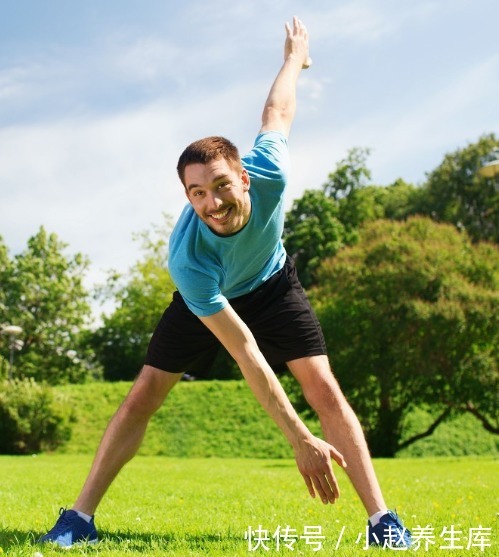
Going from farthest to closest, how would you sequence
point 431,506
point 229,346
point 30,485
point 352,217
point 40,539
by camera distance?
point 352,217 → point 30,485 → point 431,506 → point 40,539 → point 229,346

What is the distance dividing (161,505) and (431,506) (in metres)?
2.14

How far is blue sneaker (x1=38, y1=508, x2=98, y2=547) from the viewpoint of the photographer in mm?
4191

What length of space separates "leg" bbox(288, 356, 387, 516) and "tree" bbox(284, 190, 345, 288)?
30.8 meters

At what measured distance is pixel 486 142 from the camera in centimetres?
3566

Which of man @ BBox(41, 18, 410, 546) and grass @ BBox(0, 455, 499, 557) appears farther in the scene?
grass @ BBox(0, 455, 499, 557)

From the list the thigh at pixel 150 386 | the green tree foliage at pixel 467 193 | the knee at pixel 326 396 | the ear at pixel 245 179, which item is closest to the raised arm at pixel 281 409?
the ear at pixel 245 179

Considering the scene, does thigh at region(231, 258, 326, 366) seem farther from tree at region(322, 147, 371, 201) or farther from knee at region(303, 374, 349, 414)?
tree at region(322, 147, 371, 201)

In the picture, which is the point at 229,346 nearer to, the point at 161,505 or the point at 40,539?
the point at 40,539

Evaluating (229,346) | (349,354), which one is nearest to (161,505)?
(229,346)

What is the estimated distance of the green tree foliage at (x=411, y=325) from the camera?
848 inches

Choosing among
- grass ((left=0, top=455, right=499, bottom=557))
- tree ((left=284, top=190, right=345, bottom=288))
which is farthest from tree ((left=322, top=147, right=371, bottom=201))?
grass ((left=0, top=455, right=499, bottom=557))

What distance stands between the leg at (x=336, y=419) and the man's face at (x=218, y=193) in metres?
0.97

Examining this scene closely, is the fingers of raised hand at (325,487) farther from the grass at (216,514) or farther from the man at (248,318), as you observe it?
the grass at (216,514)

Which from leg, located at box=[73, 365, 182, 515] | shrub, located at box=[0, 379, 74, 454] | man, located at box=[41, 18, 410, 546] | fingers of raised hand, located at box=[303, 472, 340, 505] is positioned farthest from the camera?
shrub, located at box=[0, 379, 74, 454]
